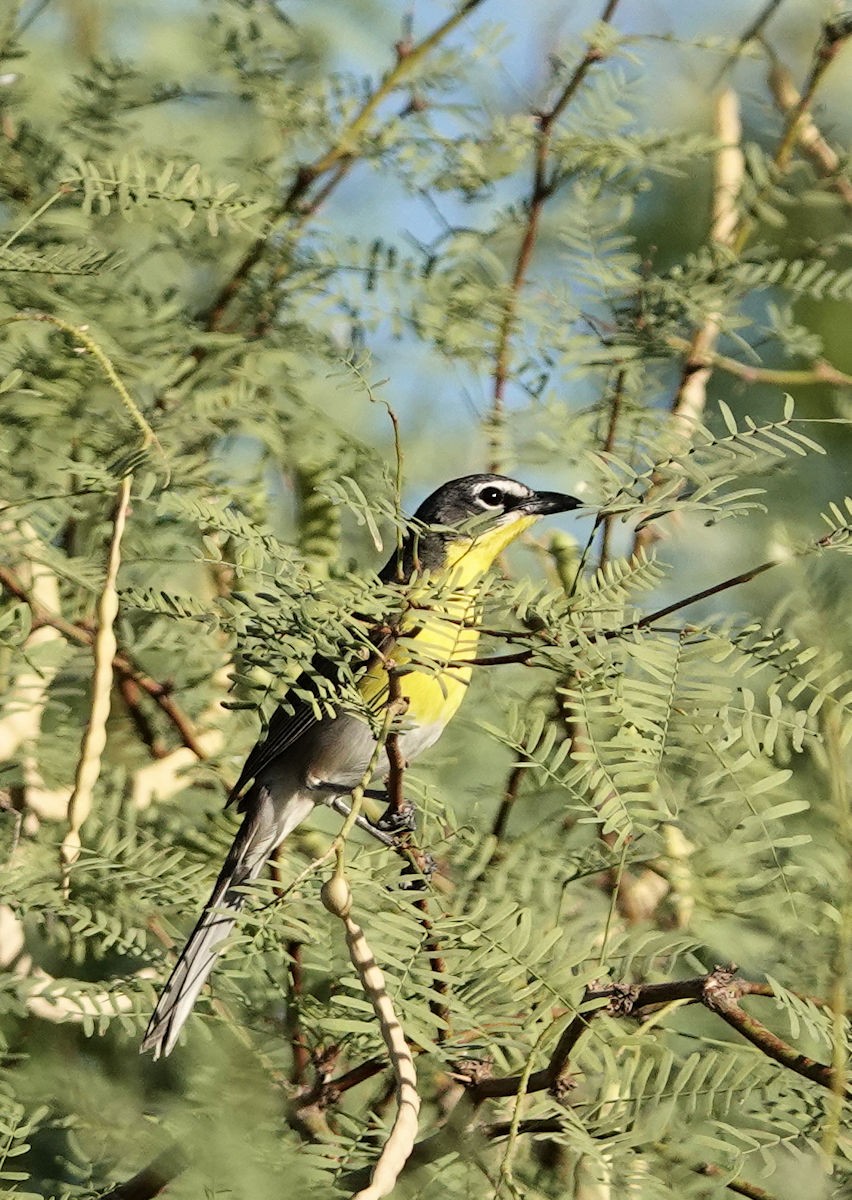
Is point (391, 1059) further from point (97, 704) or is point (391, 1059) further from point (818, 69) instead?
point (818, 69)

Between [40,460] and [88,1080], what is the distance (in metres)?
0.47

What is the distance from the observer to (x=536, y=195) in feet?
4.42

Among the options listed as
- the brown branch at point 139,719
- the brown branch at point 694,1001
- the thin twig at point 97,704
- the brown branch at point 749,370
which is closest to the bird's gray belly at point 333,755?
the brown branch at point 139,719

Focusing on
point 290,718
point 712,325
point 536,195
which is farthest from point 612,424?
point 290,718

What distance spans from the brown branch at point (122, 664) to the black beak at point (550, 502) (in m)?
0.38

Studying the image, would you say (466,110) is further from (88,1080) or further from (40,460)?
(88,1080)

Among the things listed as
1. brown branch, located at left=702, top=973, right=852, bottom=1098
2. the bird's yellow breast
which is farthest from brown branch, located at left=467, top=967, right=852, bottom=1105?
the bird's yellow breast

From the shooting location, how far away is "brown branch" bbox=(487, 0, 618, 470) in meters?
1.26

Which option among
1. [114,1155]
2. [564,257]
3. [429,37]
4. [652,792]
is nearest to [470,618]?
[652,792]

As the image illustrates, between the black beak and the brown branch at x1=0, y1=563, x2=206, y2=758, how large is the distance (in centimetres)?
38

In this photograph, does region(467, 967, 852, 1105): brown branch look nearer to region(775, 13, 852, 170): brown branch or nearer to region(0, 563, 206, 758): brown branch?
region(0, 563, 206, 758): brown branch

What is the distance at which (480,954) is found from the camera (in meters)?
0.72

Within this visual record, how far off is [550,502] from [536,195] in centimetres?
28

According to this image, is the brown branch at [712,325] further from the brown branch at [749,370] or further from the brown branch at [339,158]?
the brown branch at [339,158]
